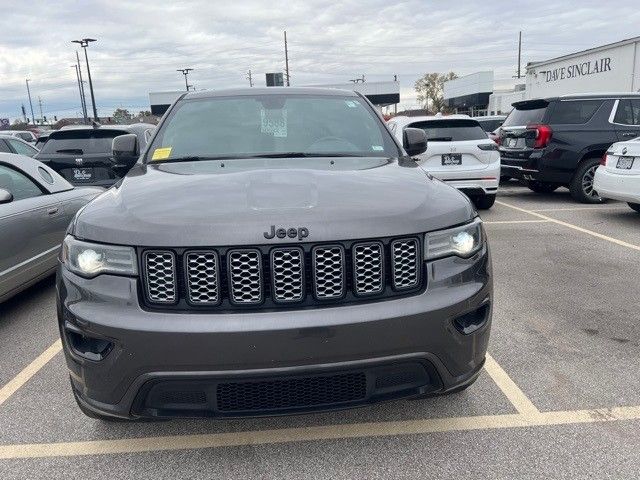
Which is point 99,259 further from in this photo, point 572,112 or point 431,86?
point 431,86

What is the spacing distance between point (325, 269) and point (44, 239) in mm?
3724

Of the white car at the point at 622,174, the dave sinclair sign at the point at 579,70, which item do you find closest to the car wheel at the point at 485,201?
the white car at the point at 622,174

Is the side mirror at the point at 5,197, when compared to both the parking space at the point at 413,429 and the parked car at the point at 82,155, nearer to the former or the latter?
the parking space at the point at 413,429

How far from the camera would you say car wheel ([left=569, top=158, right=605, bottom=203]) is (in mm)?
9750

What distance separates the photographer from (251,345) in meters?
2.14

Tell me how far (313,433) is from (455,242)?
4.00 feet

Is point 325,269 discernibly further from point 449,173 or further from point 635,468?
point 449,173

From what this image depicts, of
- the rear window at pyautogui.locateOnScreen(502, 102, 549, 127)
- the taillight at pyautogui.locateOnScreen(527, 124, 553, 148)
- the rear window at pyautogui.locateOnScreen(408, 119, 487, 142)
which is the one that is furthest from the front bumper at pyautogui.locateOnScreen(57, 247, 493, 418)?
the rear window at pyautogui.locateOnScreen(502, 102, 549, 127)

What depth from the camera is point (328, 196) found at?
247cm

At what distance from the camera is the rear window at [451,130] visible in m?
8.95

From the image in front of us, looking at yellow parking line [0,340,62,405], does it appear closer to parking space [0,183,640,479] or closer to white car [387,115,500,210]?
parking space [0,183,640,479]

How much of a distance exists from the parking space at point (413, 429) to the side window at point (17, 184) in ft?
4.57

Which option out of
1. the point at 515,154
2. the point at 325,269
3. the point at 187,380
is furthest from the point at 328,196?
the point at 515,154

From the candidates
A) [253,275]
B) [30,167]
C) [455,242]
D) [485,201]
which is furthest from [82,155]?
[455,242]
